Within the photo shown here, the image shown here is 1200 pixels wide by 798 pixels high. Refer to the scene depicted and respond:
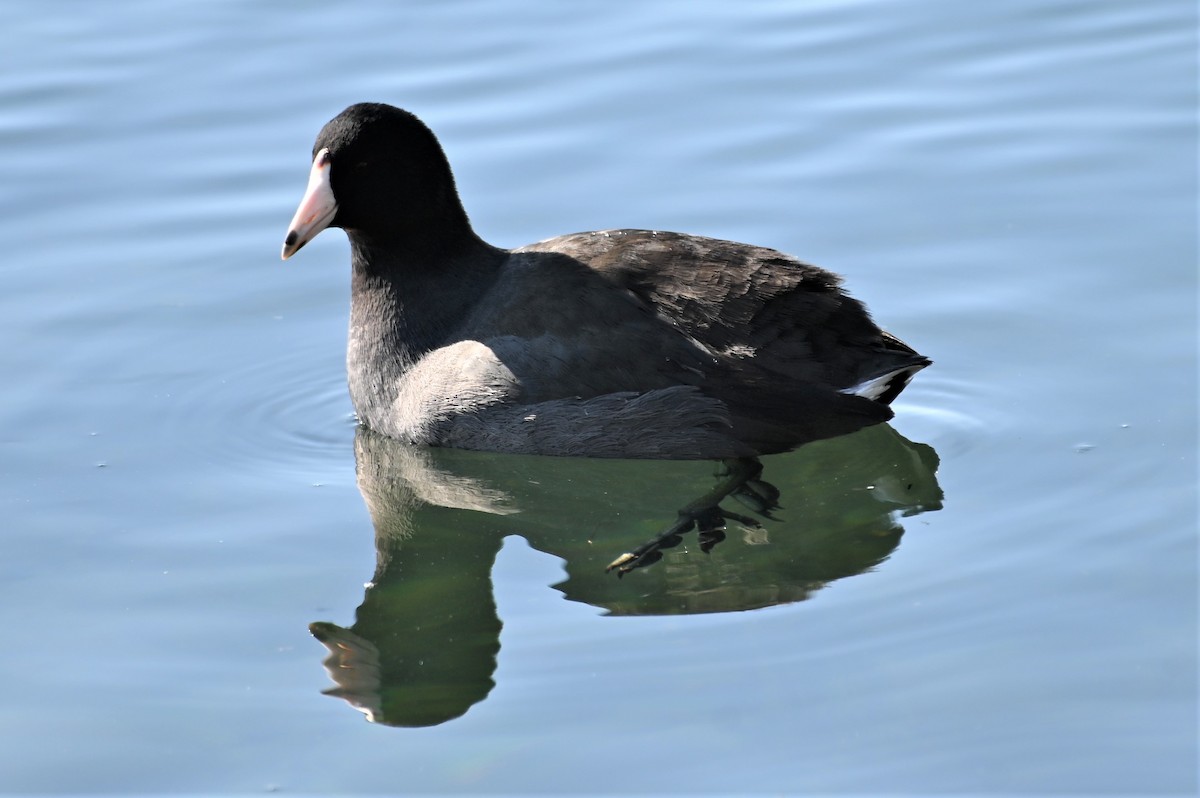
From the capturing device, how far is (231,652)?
5.32m

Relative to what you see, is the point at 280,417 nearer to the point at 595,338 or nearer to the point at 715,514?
the point at 595,338

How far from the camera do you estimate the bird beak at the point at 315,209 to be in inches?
257

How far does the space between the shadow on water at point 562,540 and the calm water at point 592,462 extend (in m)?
0.02

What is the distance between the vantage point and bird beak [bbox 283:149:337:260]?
6535 millimetres

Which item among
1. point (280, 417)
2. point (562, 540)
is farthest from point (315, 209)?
point (562, 540)

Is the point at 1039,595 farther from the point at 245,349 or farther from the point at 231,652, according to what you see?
the point at 245,349

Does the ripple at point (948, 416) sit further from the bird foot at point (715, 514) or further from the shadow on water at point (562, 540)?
the bird foot at point (715, 514)

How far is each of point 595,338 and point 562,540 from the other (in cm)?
76

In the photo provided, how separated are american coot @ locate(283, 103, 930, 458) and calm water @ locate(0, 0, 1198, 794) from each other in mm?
205

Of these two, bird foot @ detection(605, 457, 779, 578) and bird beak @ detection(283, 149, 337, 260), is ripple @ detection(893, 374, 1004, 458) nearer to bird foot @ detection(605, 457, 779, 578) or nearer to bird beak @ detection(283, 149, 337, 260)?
bird foot @ detection(605, 457, 779, 578)

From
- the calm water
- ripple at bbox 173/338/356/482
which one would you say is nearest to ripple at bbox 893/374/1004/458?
the calm water

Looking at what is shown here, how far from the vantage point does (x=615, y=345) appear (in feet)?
20.5

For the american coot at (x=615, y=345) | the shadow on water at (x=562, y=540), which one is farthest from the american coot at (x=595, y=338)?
the shadow on water at (x=562, y=540)

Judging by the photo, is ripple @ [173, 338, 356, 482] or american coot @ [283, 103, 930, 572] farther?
ripple @ [173, 338, 356, 482]
